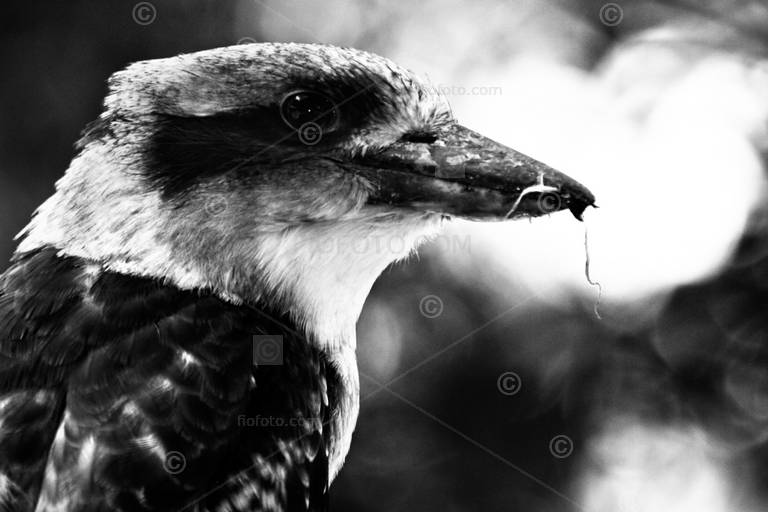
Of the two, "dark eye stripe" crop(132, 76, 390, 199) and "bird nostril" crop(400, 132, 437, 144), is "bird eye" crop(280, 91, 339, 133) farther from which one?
"bird nostril" crop(400, 132, 437, 144)

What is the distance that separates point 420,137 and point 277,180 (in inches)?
14.5

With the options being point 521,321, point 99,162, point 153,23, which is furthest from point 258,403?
point 521,321

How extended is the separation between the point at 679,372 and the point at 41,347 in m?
3.84

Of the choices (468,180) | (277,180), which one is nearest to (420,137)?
(468,180)

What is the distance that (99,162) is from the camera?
8.21ft

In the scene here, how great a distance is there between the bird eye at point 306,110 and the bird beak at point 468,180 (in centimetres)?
13

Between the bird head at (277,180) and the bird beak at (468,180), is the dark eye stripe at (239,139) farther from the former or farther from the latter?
the bird beak at (468,180)

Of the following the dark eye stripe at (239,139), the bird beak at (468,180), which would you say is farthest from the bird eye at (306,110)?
the bird beak at (468,180)

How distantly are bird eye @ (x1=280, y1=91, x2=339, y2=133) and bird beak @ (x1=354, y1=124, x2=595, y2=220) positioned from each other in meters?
0.13

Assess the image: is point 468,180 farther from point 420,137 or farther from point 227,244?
point 227,244

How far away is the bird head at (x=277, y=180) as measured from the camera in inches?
93.7

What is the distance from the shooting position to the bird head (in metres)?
2.38

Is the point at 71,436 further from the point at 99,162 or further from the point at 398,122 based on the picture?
the point at 398,122

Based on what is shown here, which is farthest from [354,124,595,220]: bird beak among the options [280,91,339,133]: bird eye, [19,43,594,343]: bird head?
[280,91,339,133]: bird eye
